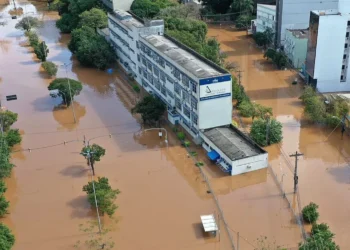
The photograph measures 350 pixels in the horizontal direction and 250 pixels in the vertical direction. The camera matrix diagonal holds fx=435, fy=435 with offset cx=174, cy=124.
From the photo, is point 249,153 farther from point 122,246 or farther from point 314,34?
point 314,34

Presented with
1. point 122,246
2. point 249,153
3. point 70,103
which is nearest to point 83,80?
point 70,103

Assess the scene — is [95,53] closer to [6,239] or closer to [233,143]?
[233,143]

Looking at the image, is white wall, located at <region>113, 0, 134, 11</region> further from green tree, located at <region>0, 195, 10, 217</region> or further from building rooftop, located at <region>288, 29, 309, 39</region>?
green tree, located at <region>0, 195, 10, 217</region>

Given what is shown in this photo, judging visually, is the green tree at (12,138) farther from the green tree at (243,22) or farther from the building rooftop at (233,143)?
the green tree at (243,22)

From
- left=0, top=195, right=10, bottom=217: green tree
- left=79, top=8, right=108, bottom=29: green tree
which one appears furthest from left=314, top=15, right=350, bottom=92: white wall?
left=79, top=8, right=108, bottom=29: green tree


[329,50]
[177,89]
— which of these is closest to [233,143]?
[177,89]

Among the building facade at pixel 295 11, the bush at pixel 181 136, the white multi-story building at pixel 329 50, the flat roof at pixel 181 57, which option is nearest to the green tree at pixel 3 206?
the bush at pixel 181 136
